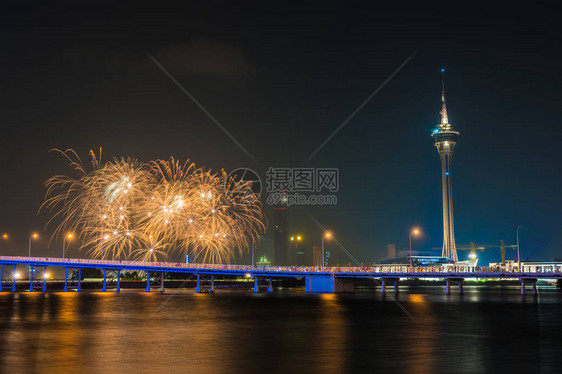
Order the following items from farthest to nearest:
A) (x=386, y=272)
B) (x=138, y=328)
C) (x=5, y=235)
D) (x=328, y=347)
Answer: (x=5, y=235), (x=386, y=272), (x=138, y=328), (x=328, y=347)

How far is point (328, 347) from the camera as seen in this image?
27.8 meters

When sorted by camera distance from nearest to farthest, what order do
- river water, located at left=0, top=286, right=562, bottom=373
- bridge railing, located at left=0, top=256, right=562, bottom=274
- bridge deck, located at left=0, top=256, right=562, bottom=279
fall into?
river water, located at left=0, top=286, right=562, bottom=373, bridge deck, located at left=0, top=256, right=562, bottom=279, bridge railing, located at left=0, top=256, right=562, bottom=274

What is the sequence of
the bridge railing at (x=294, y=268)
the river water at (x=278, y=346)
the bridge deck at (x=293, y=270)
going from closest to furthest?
the river water at (x=278, y=346), the bridge deck at (x=293, y=270), the bridge railing at (x=294, y=268)

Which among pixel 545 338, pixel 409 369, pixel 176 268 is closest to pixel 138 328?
pixel 409 369

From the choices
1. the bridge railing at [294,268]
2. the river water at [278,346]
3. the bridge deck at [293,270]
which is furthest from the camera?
the bridge railing at [294,268]

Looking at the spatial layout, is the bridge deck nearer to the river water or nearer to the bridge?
the bridge

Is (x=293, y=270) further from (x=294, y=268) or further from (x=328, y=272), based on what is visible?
(x=328, y=272)

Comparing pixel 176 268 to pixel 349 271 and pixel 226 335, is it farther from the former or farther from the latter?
pixel 226 335

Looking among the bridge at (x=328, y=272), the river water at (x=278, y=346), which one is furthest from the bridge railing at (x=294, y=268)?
the river water at (x=278, y=346)

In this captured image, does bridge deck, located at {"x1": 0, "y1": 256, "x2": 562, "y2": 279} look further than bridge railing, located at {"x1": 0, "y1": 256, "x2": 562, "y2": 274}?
No

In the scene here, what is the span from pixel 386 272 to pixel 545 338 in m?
82.0

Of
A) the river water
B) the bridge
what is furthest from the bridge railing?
the river water

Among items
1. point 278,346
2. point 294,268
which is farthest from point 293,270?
point 278,346

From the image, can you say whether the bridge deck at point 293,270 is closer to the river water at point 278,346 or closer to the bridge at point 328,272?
the bridge at point 328,272
